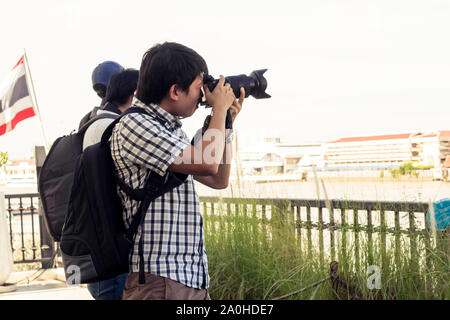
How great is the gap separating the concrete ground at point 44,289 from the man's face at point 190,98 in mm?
3387

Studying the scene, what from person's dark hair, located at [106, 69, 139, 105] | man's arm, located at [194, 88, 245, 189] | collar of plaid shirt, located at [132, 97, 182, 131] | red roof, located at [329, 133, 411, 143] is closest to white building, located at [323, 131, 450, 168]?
red roof, located at [329, 133, 411, 143]

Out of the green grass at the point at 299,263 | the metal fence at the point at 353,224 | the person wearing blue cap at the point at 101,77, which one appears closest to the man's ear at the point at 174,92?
the person wearing blue cap at the point at 101,77

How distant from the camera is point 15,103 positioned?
278 inches

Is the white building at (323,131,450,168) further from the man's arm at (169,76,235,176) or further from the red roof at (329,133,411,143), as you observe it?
the man's arm at (169,76,235,176)

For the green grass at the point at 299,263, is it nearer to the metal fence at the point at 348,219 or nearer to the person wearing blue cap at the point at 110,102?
the metal fence at the point at 348,219

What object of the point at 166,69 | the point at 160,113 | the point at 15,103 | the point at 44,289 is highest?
the point at 15,103

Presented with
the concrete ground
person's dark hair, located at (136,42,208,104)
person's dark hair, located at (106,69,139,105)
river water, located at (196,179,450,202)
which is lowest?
the concrete ground

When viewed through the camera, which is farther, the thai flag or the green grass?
the thai flag

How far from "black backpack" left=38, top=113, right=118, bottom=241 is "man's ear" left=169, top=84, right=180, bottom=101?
0.51 meters

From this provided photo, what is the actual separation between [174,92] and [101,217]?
39 centimetres

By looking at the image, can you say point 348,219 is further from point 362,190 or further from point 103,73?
point 103,73

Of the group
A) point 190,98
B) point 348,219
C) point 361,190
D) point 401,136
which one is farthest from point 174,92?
point 401,136

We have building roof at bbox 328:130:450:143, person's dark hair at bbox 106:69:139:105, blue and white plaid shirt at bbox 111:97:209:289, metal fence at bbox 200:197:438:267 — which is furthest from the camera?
building roof at bbox 328:130:450:143

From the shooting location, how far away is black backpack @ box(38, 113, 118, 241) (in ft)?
5.94
